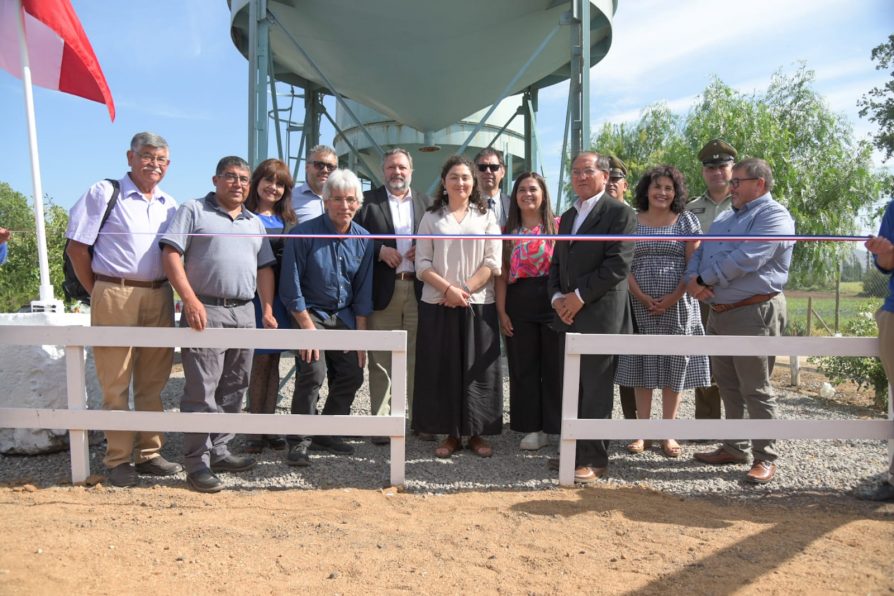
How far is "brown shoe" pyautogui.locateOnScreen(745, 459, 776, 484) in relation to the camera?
368cm

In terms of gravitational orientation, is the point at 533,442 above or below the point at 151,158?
below

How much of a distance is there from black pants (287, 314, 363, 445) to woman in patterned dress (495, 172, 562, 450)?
1099 millimetres

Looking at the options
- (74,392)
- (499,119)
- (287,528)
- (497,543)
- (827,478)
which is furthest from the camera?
(499,119)

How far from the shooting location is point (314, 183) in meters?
4.80

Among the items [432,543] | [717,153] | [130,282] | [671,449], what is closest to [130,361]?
[130,282]

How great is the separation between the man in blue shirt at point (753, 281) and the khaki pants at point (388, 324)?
1916 mm

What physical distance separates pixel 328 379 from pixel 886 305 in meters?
3.35

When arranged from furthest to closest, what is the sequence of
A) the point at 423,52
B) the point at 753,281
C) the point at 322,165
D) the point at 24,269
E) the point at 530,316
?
the point at 24,269
the point at 423,52
the point at 322,165
the point at 530,316
the point at 753,281

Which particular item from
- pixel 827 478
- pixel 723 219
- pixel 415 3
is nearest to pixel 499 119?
pixel 415 3

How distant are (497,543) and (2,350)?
3576 mm

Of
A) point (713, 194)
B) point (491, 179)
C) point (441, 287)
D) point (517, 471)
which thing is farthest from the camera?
point (713, 194)

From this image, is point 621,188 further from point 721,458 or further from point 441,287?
point 721,458

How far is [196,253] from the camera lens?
3.61 m

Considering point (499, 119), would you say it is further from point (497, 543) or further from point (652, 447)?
point (497, 543)
